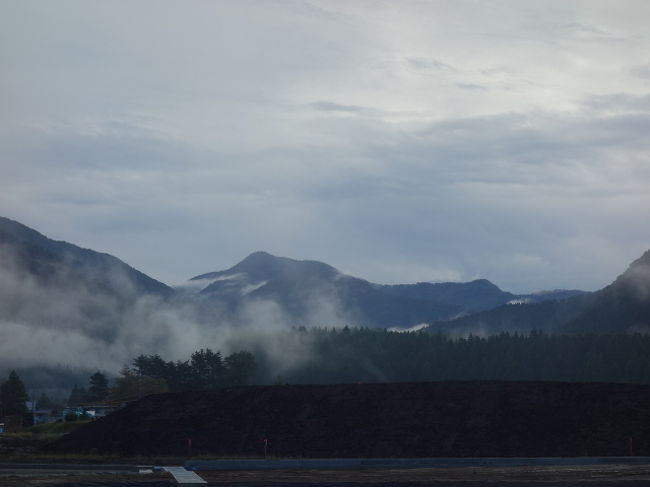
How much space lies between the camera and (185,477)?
149ft

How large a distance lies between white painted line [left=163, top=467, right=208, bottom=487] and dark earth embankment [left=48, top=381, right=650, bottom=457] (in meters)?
13.8

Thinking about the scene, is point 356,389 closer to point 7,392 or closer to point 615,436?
point 615,436

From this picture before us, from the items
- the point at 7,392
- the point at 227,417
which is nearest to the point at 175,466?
the point at 227,417

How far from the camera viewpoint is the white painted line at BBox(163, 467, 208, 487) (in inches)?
1665

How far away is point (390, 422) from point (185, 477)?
24445 millimetres

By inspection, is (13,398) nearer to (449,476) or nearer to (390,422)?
(390,422)

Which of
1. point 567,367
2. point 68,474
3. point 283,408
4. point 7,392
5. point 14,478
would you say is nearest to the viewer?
point 14,478

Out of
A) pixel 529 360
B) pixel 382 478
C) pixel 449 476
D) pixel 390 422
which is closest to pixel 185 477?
pixel 382 478

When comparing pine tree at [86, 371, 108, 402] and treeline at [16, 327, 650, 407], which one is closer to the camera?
treeline at [16, 327, 650, 407]

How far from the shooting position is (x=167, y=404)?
7644 cm

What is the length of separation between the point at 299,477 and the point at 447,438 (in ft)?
63.9

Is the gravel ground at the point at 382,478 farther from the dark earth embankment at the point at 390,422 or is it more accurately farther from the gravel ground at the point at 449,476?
the dark earth embankment at the point at 390,422

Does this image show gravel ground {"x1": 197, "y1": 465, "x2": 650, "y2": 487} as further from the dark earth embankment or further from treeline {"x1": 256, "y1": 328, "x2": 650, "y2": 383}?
treeline {"x1": 256, "y1": 328, "x2": 650, "y2": 383}

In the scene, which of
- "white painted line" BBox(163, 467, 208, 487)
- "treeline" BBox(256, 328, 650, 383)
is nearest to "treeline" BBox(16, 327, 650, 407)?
"treeline" BBox(256, 328, 650, 383)
